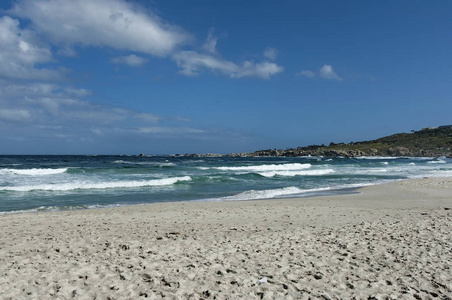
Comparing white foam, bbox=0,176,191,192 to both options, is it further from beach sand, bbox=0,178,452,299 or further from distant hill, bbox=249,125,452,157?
distant hill, bbox=249,125,452,157

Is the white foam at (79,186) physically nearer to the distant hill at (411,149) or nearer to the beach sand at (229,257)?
the beach sand at (229,257)

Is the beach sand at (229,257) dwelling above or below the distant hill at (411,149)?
below

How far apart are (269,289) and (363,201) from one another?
12.7 meters

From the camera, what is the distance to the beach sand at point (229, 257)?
508cm

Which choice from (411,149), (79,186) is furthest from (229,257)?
(411,149)

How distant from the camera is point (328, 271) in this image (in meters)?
5.82

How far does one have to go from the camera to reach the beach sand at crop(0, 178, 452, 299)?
5082 mm

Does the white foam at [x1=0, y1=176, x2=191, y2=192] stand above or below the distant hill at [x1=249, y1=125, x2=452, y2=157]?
below

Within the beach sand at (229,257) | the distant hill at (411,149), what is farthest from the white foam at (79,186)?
the distant hill at (411,149)

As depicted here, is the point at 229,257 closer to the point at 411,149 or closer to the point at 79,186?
the point at 79,186

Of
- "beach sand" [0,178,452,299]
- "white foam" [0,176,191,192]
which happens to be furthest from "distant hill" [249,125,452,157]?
"beach sand" [0,178,452,299]

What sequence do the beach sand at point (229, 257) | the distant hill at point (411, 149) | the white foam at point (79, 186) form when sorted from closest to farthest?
the beach sand at point (229, 257), the white foam at point (79, 186), the distant hill at point (411, 149)

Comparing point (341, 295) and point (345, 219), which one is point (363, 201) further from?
point (341, 295)

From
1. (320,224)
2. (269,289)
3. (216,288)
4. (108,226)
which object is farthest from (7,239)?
(320,224)
